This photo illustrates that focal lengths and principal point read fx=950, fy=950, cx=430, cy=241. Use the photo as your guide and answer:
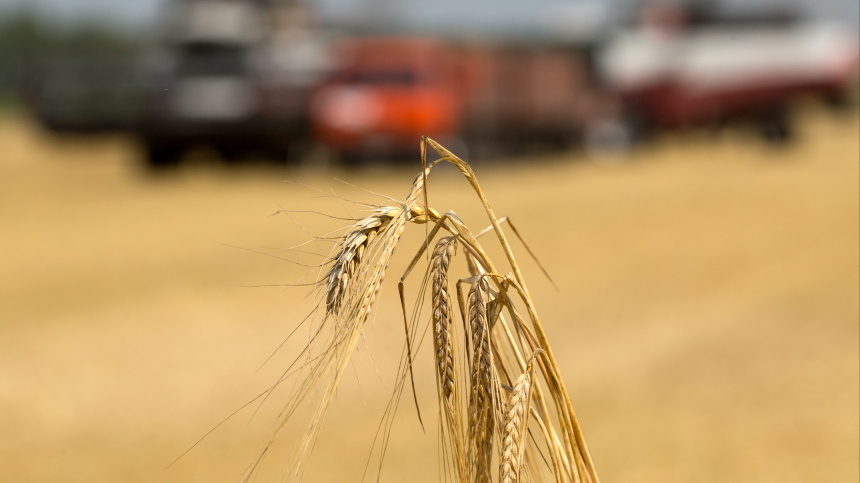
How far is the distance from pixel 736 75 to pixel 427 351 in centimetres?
1282

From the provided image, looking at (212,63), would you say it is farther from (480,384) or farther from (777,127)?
(480,384)

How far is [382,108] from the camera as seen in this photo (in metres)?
12.0

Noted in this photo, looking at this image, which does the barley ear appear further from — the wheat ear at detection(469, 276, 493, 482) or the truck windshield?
the truck windshield

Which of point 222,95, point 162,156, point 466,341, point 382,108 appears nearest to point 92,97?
point 162,156

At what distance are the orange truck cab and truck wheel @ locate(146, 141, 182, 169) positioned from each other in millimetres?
2584

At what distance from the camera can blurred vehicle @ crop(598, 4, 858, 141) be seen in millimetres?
16562

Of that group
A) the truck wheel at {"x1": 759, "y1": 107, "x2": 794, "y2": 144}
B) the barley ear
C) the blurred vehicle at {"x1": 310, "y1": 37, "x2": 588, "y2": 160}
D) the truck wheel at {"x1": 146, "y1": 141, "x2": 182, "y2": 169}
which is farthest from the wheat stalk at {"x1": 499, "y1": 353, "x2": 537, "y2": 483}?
the truck wheel at {"x1": 759, "y1": 107, "x2": 794, "y2": 144}

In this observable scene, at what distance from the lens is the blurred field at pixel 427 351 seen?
400 cm

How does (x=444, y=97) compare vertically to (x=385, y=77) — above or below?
below

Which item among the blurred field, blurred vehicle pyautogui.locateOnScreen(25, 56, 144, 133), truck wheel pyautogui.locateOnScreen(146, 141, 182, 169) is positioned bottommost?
the blurred field

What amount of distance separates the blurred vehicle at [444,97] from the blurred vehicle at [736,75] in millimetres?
1284

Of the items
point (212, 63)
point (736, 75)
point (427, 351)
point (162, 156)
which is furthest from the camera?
point (736, 75)

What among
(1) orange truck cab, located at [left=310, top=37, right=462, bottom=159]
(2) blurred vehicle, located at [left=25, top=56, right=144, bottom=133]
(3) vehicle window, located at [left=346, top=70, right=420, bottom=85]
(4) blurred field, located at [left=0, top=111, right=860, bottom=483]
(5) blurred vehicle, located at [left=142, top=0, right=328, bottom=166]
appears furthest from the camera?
(2) blurred vehicle, located at [left=25, top=56, right=144, bottom=133]

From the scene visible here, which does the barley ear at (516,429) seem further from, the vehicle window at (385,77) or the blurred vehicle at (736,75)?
the blurred vehicle at (736,75)
